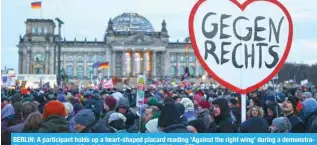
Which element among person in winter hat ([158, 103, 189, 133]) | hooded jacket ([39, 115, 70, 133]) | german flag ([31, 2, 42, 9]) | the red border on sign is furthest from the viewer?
german flag ([31, 2, 42, 9])

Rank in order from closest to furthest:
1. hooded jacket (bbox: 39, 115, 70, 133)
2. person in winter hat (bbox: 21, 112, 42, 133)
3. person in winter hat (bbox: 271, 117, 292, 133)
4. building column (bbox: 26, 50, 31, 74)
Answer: hooded jacket (bbox: 39, 115, 70, 133) → person in winter hat (bbox: 21, 112, 42, 133) → person in winter hat (bbox: 271, 117, 292, 133) → building column (bbox: 26, 50, 31, 74)

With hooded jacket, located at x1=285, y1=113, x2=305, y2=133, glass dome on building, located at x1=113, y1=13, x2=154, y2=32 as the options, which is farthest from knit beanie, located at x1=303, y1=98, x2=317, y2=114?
glass dome on building, located at x1=113, y1=13, x2=154, y2=32

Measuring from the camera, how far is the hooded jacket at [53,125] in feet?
20.6

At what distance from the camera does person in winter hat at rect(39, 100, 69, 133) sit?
20.7 feet

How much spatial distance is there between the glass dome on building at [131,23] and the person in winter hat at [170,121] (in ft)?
381

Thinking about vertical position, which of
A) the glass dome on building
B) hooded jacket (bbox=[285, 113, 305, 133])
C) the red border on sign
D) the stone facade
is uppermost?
the glass dome on building

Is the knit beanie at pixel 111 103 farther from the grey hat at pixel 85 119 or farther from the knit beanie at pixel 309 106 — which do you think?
the grey hat at pixel 85 119

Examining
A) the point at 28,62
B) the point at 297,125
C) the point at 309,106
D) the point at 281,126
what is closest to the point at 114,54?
the point at 28,62

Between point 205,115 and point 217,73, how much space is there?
3.12m

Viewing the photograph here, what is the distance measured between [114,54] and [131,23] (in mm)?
12307

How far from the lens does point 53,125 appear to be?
6.34 meters

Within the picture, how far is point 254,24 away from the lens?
6.18 metres

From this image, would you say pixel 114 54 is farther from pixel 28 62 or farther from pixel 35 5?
pixel 35 5

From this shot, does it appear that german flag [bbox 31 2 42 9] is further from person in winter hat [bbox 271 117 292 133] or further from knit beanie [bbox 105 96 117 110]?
person in winter hat [bbox 271 117 292 133]
